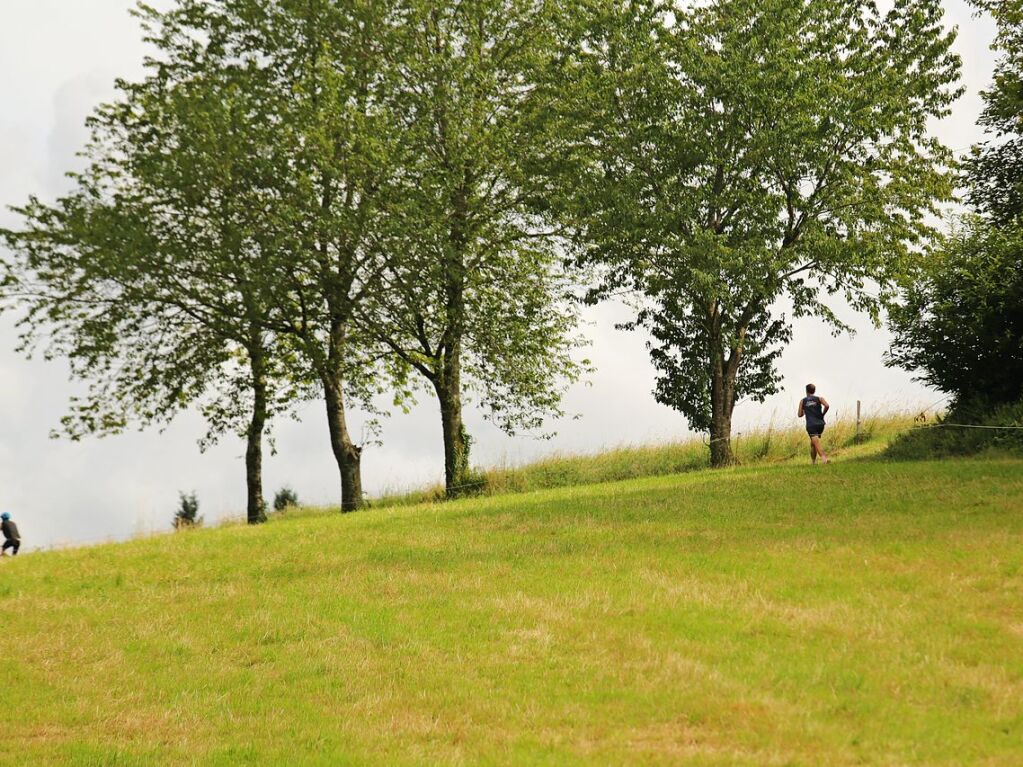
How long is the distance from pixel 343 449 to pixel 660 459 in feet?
33.0

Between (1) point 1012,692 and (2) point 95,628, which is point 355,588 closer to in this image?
(2) point 95,628

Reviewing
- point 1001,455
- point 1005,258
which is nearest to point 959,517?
point 1001,455

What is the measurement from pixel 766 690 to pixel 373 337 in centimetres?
2431

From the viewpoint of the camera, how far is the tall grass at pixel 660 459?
3403cm

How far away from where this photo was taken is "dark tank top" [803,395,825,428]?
29516 mm

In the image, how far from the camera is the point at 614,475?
3488cm

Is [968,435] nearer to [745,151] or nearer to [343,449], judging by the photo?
[745,151]

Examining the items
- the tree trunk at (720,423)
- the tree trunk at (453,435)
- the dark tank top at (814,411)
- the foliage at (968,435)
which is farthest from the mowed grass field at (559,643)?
the tree trunk at (453,435)

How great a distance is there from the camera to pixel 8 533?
34594 millimetres

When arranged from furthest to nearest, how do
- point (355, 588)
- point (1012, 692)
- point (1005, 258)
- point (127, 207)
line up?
point (127, 207) → point (1005, 258) → point (355, 588) → point (1012, 692)

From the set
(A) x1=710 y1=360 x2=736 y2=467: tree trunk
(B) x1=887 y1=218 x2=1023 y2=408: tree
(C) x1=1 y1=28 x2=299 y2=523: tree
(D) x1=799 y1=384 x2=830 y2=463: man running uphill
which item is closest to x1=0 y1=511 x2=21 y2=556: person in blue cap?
(C) x1=1 y1=28 x2=299 y2=523: tree

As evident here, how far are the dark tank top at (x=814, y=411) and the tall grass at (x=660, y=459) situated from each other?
435 centimetres

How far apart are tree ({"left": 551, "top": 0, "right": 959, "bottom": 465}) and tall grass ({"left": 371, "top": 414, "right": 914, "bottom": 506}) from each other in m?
2.55

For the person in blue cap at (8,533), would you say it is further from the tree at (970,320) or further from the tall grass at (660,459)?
the tree at (970,320)
